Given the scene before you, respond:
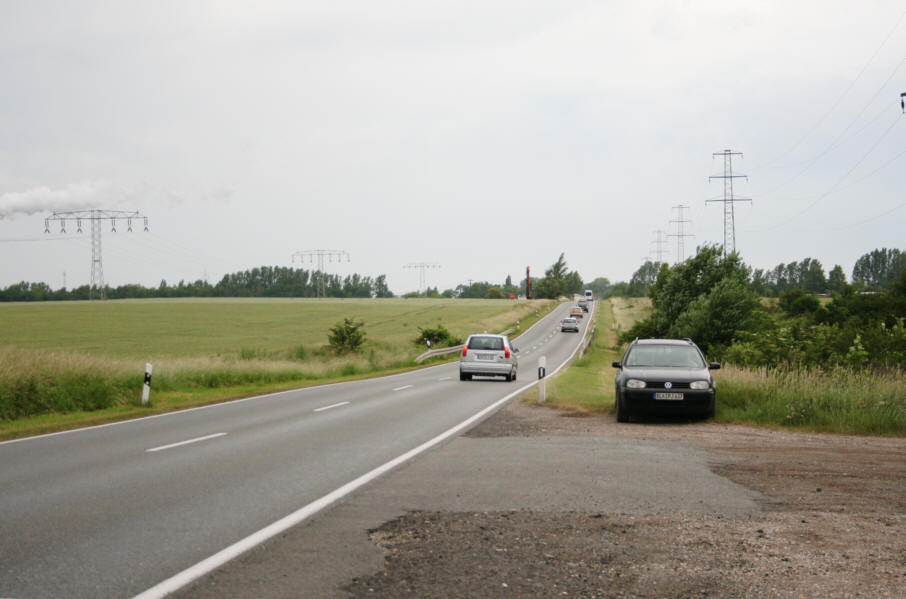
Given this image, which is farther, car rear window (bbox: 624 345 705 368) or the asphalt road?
car rear window (bbox: 624 345 705 368)

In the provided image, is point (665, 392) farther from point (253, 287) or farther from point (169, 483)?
point (253, 287)

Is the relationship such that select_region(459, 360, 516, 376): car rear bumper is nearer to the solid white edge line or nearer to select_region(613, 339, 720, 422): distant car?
select_region(613, 339, 720, 422): distant car

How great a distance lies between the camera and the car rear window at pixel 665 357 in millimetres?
15422

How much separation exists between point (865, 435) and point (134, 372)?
16724 mm

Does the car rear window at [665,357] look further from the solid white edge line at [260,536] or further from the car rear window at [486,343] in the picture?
the car rear window at [486,343]

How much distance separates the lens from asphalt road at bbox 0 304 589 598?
542 centimetres

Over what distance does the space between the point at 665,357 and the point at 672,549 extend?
10223mm

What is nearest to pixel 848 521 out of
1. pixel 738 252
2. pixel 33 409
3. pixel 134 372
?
pixel 33 409

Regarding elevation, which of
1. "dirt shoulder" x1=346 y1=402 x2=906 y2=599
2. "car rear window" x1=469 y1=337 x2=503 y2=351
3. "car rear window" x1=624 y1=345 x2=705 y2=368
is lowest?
"dirt shoulder" x1=346 y1=402 x2=906 y2=599

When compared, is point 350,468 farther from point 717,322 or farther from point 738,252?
point 738,252

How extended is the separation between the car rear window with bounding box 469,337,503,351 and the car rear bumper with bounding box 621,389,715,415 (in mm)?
14076

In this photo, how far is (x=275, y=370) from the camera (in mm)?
29281

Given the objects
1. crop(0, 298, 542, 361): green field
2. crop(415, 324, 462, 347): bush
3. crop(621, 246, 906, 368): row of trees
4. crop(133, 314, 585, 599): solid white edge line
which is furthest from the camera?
crop(415, 324, 462, 347): bush

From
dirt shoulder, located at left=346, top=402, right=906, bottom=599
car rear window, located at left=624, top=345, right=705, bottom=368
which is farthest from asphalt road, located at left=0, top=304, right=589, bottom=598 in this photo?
car rear window, located at left=624, top=345, right=705, bottom=368
